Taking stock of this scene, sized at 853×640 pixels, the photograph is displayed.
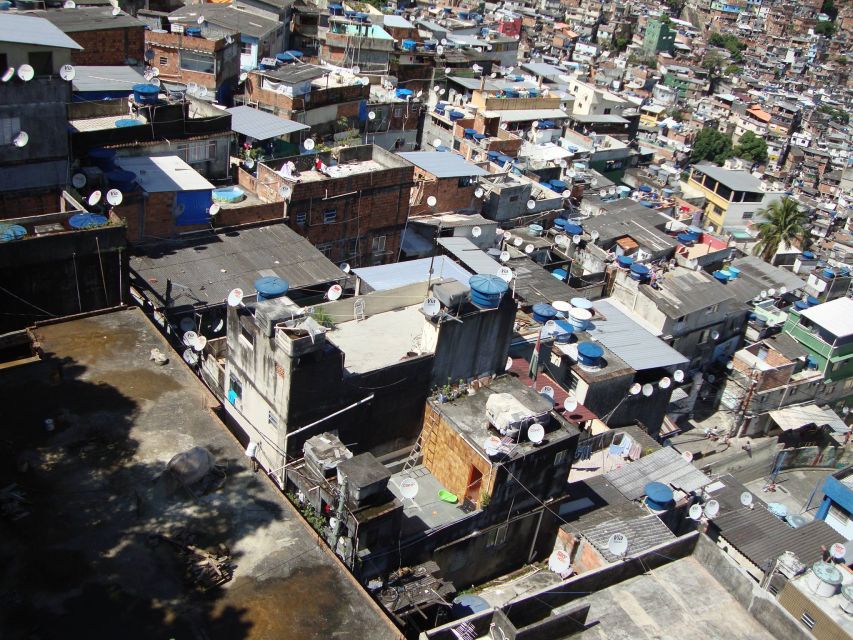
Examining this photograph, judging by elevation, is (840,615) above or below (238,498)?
below

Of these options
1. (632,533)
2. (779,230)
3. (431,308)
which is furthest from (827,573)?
(779,230)

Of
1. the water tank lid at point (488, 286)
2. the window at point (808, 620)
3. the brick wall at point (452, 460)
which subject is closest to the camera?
the brick wall at point (452, 460)

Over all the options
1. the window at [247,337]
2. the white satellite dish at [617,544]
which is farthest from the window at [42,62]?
the white satellite dish at [617,544]

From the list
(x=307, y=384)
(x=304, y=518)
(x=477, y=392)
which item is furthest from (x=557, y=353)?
(x=304, y=518)

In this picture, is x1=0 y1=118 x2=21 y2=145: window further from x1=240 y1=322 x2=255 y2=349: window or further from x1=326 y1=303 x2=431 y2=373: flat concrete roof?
x1=326 y1=303 x2=431 y2=373: flat concrete roof

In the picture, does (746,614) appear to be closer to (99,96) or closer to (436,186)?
(436,186)

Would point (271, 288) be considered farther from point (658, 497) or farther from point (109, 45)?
point (109, 45)

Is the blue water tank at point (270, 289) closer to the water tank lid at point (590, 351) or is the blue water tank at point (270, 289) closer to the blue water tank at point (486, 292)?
the blue water tank at point (486, 292)

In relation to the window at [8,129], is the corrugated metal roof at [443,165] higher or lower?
lower
